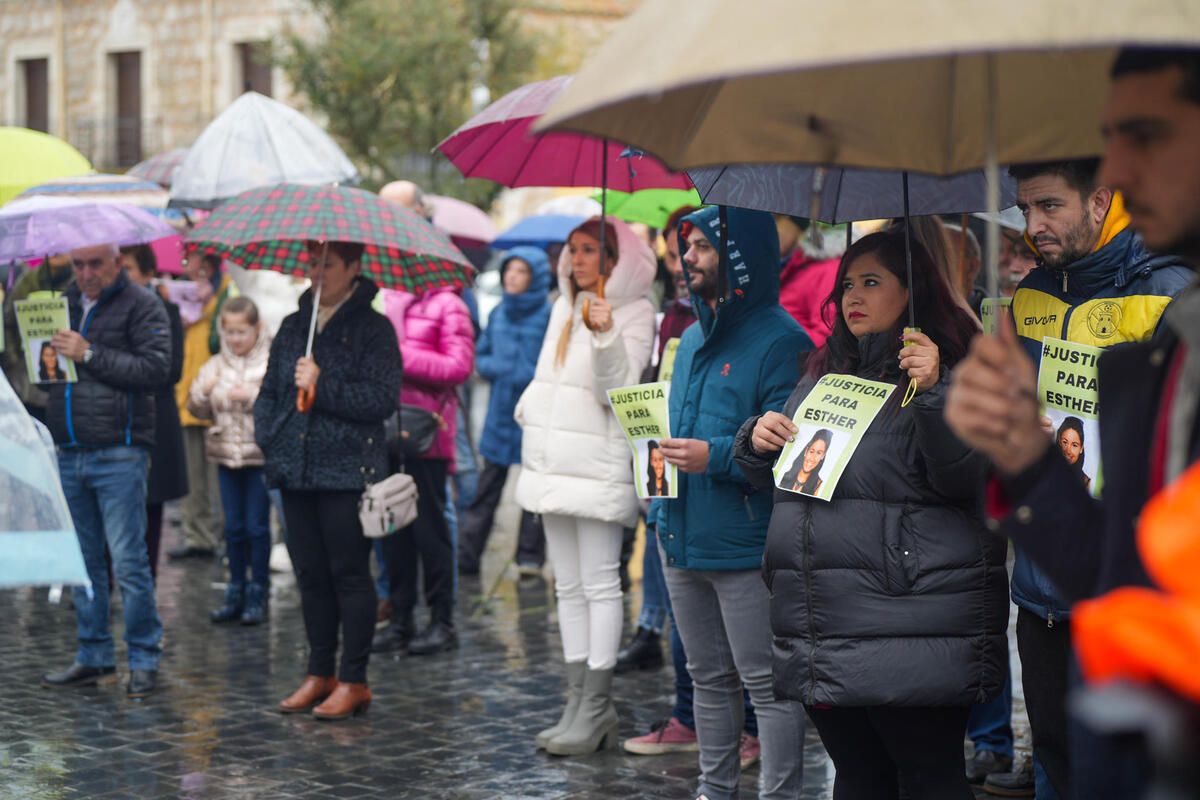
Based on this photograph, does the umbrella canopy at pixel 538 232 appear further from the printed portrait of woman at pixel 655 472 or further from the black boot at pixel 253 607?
the printed portrait of woman at pixel 655 472

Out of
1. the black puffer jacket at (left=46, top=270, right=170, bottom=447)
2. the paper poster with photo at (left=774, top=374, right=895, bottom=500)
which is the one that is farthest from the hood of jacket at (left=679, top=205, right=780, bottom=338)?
the black puffer jacket at (left=46, top=270, right=170, bottom=447)

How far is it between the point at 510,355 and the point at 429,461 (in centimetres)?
183

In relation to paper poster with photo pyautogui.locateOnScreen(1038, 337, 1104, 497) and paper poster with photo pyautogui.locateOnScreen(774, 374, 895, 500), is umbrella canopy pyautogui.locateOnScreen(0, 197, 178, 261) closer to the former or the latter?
paper poster with photo pyautogui.locateOnScreen(774, 374, 895, 500)

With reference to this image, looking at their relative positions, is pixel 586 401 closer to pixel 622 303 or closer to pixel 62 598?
pixel 622 303

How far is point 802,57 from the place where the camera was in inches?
84.0

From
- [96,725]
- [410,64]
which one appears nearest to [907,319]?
[96,725]

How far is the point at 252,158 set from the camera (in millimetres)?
9453

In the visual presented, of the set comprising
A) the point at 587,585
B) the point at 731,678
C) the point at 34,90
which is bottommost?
the point at 731,678

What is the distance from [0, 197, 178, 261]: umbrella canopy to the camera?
6953mm

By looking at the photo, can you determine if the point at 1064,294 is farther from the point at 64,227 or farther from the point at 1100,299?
the point at 64,227

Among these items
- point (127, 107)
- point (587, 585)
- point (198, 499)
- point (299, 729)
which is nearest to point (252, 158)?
point (198, 499)

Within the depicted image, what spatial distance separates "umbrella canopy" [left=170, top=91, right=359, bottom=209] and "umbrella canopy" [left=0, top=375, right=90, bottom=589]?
5964 millimetres

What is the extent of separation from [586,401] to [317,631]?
5.89 ft

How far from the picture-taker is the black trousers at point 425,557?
8.34 metres
